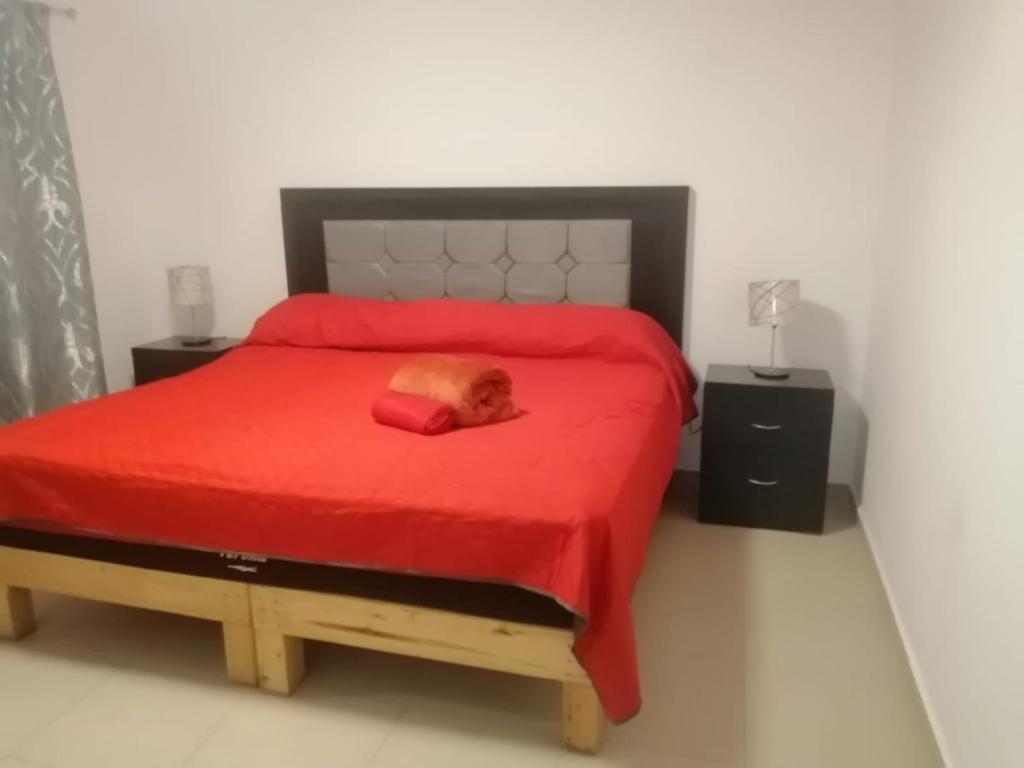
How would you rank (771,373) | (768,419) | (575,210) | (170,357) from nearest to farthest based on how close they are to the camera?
(768,419)
(771,373)
(575,210)
(170,357)

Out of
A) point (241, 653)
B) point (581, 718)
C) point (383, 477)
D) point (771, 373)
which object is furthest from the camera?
point (771, 373)

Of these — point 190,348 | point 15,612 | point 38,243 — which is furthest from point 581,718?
point 38,243

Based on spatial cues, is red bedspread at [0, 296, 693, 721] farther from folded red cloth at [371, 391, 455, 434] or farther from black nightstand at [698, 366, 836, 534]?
black nightstand at [698, 366, 836, 534]

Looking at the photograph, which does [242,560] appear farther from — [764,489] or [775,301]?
[775,301]

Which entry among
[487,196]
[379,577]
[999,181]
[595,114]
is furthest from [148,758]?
[595,114]

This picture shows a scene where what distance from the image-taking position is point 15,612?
2.34 metres

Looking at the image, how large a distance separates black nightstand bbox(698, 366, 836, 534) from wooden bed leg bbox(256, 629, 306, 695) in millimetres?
1685

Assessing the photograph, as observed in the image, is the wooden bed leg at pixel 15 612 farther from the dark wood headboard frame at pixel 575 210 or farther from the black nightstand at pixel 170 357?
the dark wood headboard frame at pixel 575 210

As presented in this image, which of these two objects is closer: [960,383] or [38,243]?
[960,383]

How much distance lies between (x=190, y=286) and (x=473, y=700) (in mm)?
2592

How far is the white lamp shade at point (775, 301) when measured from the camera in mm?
3027

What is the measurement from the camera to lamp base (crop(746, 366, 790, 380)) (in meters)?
3.13

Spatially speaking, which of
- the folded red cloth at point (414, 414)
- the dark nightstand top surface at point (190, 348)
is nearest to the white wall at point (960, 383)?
the folded red cloth at point (414, 414)

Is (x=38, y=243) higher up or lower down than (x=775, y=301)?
higher up
